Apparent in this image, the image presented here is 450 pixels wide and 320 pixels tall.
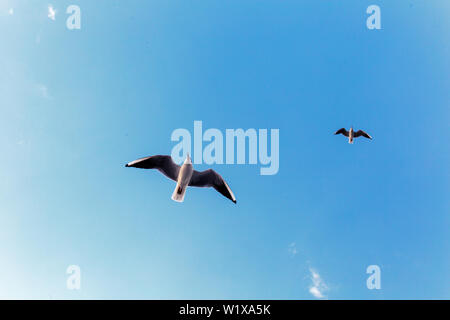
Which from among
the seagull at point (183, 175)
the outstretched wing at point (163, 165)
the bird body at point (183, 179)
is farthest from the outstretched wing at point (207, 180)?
the outstretched wing at point (163, 165)

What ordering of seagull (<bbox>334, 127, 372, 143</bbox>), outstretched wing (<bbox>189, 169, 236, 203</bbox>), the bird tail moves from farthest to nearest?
seagull (<bbox>334, 127, 372, 143</bbox>)
outstretched wing (<bbox>189, 169, 236, 203</bbox>)
the bird tail

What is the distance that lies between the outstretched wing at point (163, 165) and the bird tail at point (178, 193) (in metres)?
0.58

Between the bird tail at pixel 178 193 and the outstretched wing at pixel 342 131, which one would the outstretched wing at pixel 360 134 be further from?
the bird tail at pixel 178 193

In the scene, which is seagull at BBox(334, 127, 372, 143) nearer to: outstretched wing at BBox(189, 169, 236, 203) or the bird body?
outstretched wing at BBox(189, 169, 236, 203)

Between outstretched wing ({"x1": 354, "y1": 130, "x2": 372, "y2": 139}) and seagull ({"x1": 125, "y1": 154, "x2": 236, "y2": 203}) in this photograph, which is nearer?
seagull ({"x1": 125, "y1": 154, "x2": 236, "y2": 203})

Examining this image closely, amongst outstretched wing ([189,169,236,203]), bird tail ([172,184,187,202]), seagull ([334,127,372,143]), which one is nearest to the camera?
bird tail ([172,184,187,202])

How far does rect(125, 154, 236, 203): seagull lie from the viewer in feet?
42.9

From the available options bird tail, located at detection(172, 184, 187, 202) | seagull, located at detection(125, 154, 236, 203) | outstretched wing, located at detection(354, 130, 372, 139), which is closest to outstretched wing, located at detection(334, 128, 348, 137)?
outstretched wing, located at detection(354, 130, 372, 139)

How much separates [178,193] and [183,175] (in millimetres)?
834

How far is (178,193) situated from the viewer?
13156mm

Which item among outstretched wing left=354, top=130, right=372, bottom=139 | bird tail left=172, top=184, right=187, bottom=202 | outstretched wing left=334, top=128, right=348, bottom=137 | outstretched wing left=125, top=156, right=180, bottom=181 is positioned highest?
outstretched wing left=334, top=128, right=348, bottom=137

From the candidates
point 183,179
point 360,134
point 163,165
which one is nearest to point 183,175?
point 183,179
